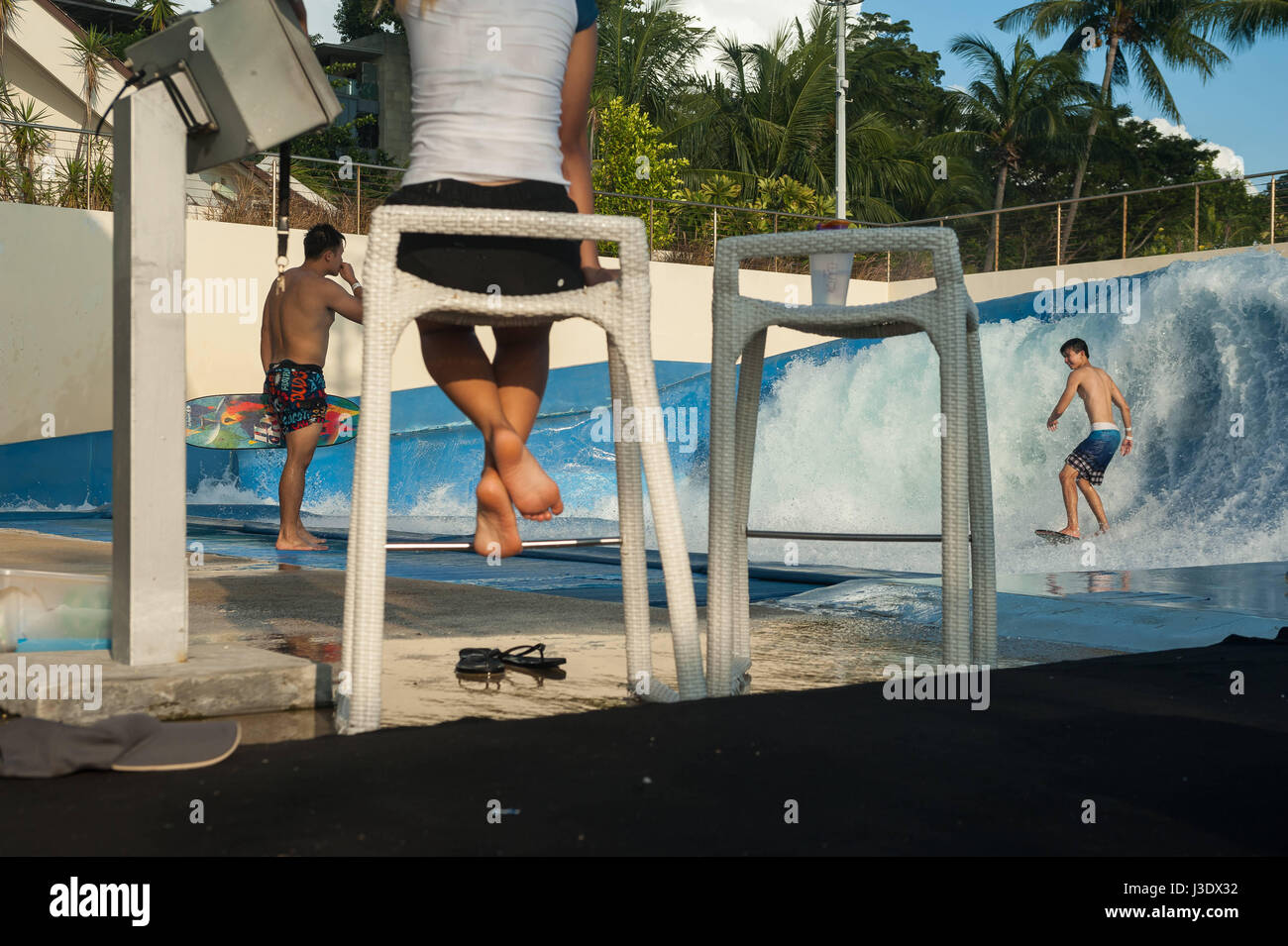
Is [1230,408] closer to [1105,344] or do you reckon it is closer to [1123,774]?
[1105,344]

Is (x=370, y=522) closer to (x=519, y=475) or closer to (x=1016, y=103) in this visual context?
(x=519, y=475)

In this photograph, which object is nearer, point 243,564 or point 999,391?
point 243,564

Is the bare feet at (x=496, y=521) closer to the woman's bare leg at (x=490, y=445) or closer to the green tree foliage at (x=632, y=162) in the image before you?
the woman's bare leg at (x=490, y=445)

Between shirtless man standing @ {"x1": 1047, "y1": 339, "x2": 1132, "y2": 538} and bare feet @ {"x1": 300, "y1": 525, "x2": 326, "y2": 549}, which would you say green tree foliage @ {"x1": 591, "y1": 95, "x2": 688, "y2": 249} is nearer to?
shirtless man standing @ {"x1": 1047, "y1": 339, "x2": 1132, "y2": 538}

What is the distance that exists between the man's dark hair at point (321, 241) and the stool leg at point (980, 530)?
4.83 metres

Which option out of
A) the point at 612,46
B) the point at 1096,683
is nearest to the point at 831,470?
the point at 1096,683

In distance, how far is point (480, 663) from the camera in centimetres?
267

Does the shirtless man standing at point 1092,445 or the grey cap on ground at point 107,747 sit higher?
the shirtless man standing at point 1092,445

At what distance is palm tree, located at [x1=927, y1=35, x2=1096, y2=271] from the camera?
29641 millimetres

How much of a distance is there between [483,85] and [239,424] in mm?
11569

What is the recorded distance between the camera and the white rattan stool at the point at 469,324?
2.04m

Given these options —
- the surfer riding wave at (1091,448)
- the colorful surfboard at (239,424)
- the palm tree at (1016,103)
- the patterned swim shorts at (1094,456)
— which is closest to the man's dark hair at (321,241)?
the surfer riding wave at (1091,448)

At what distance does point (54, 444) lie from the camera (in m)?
12.5
